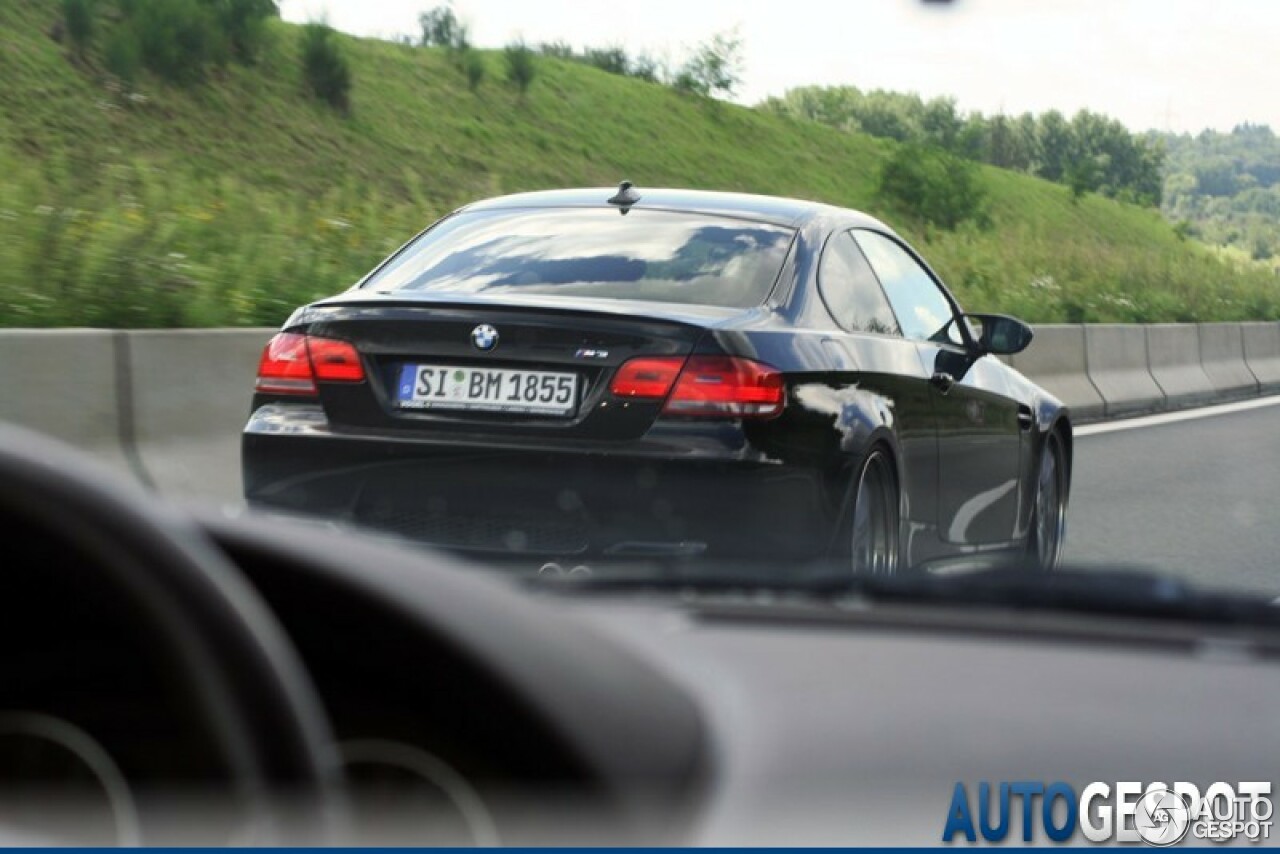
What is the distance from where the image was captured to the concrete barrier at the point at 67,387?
799 cm

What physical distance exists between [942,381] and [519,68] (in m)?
71.2

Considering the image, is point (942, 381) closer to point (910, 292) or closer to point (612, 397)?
point (910, 292)

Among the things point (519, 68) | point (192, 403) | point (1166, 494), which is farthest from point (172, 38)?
point (192, 403)

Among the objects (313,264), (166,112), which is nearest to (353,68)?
(166,112)

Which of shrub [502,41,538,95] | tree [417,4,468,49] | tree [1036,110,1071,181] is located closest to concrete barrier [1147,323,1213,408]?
shrub [502,41,538,95]

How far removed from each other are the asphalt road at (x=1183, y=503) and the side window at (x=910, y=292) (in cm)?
169

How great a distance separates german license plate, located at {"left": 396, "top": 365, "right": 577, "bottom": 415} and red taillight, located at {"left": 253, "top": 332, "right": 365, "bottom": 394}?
20 cm

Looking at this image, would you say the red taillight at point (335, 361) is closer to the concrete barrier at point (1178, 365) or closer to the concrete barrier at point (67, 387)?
the concrete barrier at point (67, 387)

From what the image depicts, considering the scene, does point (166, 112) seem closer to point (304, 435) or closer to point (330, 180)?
point (330, 180)

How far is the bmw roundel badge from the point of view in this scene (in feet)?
19.9

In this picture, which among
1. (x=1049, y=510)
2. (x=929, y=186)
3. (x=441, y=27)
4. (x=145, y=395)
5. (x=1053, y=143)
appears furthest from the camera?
(x=1053, y=143)

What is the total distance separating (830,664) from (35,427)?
5.99m

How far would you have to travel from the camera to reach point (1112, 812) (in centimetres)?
195

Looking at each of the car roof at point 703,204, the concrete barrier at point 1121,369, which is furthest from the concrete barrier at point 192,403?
the concrete barrier at point 1121,369
